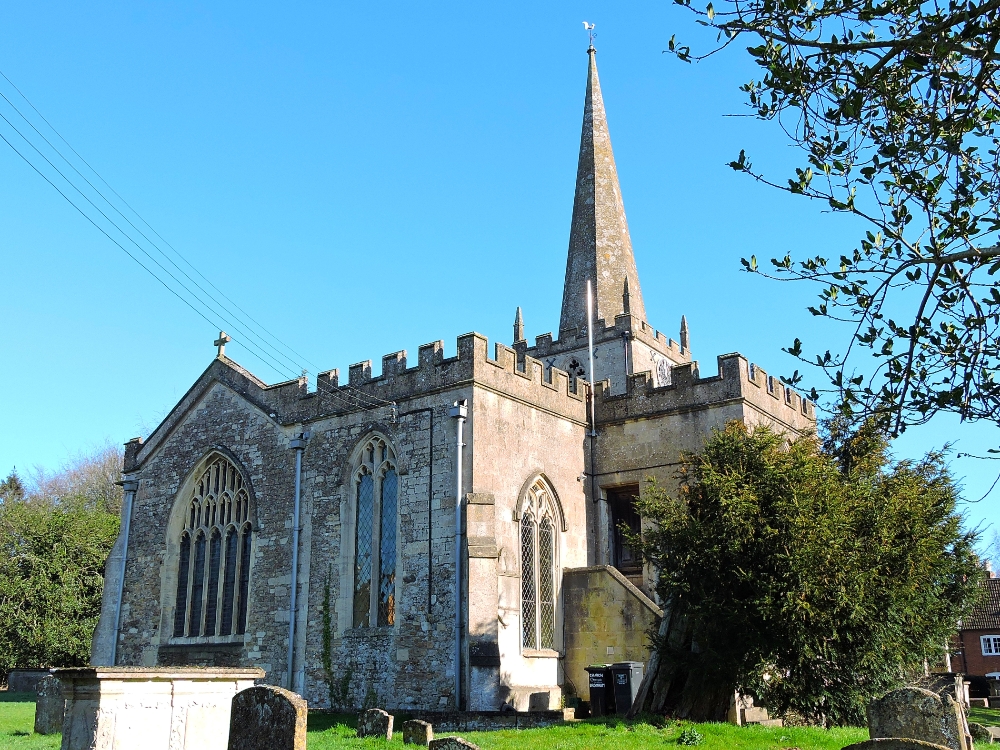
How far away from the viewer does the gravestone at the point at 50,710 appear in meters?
15.5

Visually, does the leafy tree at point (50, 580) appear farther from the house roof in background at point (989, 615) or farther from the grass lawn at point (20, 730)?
the house roof in background at point (989, 615)

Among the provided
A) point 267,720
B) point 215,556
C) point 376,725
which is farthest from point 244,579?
point 267,720

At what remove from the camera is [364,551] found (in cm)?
2153

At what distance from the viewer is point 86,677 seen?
412 inches

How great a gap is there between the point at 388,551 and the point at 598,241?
1509cm

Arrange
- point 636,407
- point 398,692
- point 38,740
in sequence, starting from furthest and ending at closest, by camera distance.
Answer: point 636,407 → point 398,692 → point 38,740

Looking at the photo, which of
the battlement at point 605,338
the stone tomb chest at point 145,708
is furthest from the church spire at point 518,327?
the stone tomb chest at point 145,708

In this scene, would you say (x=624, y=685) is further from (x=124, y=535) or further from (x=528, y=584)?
(x=124, y=535)

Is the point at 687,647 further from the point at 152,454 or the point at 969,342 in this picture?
the point at 152,454

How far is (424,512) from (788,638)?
310 inches

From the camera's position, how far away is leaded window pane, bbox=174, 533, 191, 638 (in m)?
24.8

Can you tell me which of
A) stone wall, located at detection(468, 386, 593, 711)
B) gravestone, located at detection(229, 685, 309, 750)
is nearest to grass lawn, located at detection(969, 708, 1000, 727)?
stone wall, located at detection(468, 386, 593, 711)

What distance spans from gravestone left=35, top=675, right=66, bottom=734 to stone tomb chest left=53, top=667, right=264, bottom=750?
5.39 meters

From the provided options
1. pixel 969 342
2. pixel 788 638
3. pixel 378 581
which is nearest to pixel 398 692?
pixel 378 581
